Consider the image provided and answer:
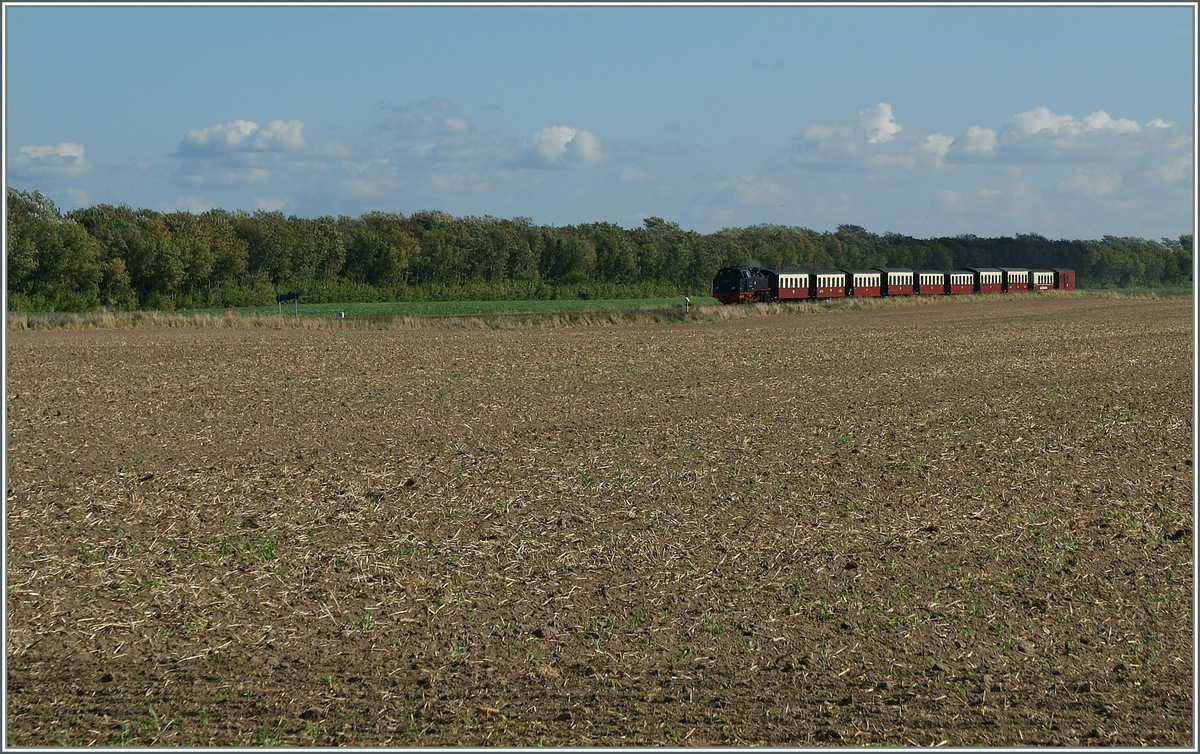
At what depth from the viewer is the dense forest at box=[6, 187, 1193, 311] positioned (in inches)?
2437

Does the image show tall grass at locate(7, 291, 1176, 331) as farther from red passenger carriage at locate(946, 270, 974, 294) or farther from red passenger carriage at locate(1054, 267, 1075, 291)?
red passenger carriage at locate(1054, 267, 1075, 291)

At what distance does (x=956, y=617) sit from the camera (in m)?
7.07

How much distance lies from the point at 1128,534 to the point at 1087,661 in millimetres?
2919

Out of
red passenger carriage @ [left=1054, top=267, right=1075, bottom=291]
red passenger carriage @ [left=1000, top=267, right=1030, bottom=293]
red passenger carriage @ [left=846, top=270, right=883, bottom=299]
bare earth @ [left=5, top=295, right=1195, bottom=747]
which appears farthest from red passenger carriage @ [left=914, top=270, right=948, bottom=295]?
bare earth @ [left=5, top=295, right=1195, bottom=747]

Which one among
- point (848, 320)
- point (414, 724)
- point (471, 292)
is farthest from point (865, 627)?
point (471, 292)

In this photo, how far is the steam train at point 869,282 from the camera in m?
60.4

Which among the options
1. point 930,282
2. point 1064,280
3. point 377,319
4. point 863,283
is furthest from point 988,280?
point 377,319

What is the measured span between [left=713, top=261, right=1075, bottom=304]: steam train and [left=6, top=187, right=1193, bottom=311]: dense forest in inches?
599

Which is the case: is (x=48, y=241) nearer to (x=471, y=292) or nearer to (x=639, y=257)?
(x=471, y=292)

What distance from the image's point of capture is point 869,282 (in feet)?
220

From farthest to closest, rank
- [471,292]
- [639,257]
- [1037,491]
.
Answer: [639,257] → [471,292] → [1037,491]

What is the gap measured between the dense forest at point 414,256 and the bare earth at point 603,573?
43364 millimetres

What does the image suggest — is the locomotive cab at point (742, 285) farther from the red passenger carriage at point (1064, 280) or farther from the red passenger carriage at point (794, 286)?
the red passenger carriage at point (1064, 280)

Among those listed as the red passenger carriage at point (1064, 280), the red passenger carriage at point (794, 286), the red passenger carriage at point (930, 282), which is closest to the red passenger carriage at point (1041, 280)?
the red passenger carriage at point (1064, 280)
